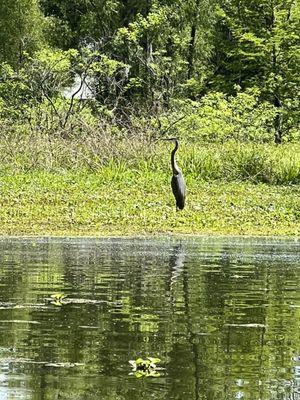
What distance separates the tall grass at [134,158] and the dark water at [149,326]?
13.6m

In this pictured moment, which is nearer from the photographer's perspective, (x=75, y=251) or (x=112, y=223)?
(x=75, y=251)

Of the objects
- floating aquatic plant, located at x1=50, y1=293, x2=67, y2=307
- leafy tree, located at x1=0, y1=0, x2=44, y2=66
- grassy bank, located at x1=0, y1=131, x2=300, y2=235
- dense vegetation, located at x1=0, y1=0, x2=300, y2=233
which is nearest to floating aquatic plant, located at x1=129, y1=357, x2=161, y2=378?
floating aquatic plant, located at x1=50, y1=293, x2=67, y2=307

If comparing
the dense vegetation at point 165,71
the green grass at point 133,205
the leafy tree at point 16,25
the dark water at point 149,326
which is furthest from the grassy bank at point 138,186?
the leafy tree at point 16,25

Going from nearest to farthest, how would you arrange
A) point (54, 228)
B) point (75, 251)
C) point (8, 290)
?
point (8, 290)
point (75, 251)
point (54, 228)

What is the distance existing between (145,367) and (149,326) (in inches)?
70.3

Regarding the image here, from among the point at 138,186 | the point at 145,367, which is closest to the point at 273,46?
the point at 138,186

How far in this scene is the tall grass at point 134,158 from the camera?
28938 millimetres

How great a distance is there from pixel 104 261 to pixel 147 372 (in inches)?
297

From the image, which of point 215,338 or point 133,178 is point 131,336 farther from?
point 133,178

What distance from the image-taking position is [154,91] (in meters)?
47.4

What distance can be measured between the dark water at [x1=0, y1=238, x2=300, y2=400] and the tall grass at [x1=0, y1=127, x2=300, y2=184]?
1356 centimetres

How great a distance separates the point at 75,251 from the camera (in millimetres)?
15984

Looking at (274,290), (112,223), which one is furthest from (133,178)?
(274,290)

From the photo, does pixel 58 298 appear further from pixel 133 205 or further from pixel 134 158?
pixel 134 158
